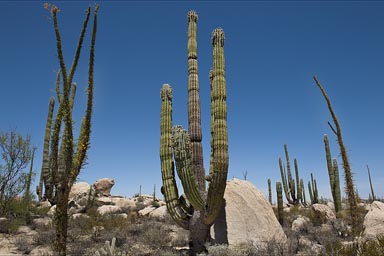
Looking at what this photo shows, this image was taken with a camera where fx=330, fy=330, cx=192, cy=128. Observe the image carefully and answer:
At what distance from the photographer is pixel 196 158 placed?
874cm

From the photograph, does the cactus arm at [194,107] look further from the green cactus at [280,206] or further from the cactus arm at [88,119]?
the green cactus at [280,206]

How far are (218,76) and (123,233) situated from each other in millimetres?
6661

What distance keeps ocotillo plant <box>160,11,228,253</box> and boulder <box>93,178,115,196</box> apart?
851 inches

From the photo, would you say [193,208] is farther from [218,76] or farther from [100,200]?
[100,200]

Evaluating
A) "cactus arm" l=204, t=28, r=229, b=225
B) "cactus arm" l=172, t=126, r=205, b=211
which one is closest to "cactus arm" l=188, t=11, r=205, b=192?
"cactus arm" l=172, t=126, r=205, b=211

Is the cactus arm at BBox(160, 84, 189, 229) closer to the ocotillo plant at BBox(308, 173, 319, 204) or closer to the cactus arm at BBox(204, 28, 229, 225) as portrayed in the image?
the cactus arm at BBox(204, 28, 229, 225)

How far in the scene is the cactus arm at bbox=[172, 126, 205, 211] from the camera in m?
8.18

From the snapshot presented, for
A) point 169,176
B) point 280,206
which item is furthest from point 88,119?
point 280,206

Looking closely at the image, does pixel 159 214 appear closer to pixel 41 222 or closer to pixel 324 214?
pixel 41 222

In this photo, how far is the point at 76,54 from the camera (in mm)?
7633

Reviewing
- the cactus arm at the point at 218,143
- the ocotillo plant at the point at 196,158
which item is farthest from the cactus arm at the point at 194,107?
the cactus arm at the point at 218,143

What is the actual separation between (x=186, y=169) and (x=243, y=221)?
2409mm

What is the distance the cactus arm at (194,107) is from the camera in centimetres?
874

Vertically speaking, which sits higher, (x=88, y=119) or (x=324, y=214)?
(x=88, y=119)
